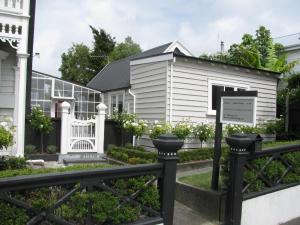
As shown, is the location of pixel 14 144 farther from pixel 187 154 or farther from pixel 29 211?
pixel 29 211

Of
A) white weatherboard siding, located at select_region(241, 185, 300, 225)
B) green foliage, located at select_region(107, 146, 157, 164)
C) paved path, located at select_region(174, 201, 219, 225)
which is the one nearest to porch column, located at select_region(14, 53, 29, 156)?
green foliage, located at select_region(107, 146, 157, 164)

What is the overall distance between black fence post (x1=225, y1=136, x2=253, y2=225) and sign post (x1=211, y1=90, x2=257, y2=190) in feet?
1.36

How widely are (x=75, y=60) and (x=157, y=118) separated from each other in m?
32.0

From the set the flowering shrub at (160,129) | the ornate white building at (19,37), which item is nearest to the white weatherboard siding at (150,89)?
the flowering shrub at (160,129)

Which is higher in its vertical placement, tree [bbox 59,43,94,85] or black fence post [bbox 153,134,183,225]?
tree [bbox 59,43,94,85]

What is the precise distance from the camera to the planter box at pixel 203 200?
19.1ft

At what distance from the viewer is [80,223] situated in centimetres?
391

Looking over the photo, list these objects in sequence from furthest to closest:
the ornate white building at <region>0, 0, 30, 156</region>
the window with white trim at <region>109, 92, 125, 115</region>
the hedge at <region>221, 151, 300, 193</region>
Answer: the window with white trim at <region>109, 92, 125, 115</region>, the ornate white building at <region>0, 0, 30, 156</region>, the hedge at <region>221, 151, 300, 193</region>

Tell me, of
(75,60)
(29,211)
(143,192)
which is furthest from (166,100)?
(75,60)

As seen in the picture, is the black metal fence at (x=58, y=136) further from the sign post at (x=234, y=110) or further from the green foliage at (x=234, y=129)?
the sign post at (x=234, y=110)

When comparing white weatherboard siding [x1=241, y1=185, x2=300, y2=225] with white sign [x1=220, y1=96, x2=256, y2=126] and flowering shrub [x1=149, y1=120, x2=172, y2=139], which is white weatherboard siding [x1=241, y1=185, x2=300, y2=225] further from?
flowering shrub [x1=149, y1=120, x2=172, y2=139]

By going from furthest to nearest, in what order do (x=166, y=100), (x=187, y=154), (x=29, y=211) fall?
(x=166, y=100) → (x=187, y=154) → (x=29, y=211)

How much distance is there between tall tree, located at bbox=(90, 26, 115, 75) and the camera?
37.9 metres

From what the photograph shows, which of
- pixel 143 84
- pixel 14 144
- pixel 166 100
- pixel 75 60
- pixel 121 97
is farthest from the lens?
pixel 75 60
